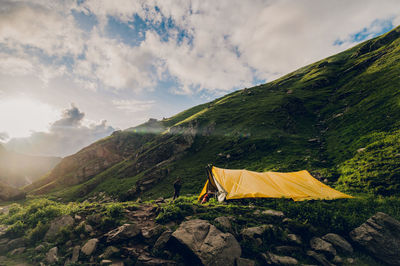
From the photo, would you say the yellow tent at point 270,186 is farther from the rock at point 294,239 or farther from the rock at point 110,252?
the rock at point 110,252

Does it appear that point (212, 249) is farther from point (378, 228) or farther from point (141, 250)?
point (378, 228)

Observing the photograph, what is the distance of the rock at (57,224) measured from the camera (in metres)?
10.0

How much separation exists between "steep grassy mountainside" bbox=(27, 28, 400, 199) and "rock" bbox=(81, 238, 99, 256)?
21351mm

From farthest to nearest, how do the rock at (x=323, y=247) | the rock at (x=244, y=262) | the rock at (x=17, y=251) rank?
the rock at (x=17, y=251) < the rock at (x=323, y=247) < the rock at (x=244, y=262)

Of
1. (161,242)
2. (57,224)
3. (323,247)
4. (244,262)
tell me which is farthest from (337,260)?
Result: (57,224)

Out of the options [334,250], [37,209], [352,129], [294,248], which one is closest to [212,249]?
[294,248]

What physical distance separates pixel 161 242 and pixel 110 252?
2753 mm

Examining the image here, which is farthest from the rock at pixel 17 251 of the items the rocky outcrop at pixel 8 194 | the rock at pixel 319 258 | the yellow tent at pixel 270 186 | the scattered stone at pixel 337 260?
the rocky outcrop at pixel 8 194

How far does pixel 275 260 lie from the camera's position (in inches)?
309

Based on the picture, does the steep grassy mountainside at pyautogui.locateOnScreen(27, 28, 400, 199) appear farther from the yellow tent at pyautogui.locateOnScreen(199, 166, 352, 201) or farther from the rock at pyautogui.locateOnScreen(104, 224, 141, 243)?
the rock at pyautogui.locateOnScreen(104, 224, 141, 243)

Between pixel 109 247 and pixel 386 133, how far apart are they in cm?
3529

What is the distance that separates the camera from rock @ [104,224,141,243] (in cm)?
908

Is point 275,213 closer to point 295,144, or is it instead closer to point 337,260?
point 337,260

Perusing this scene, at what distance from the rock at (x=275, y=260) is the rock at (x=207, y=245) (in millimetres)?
1257
